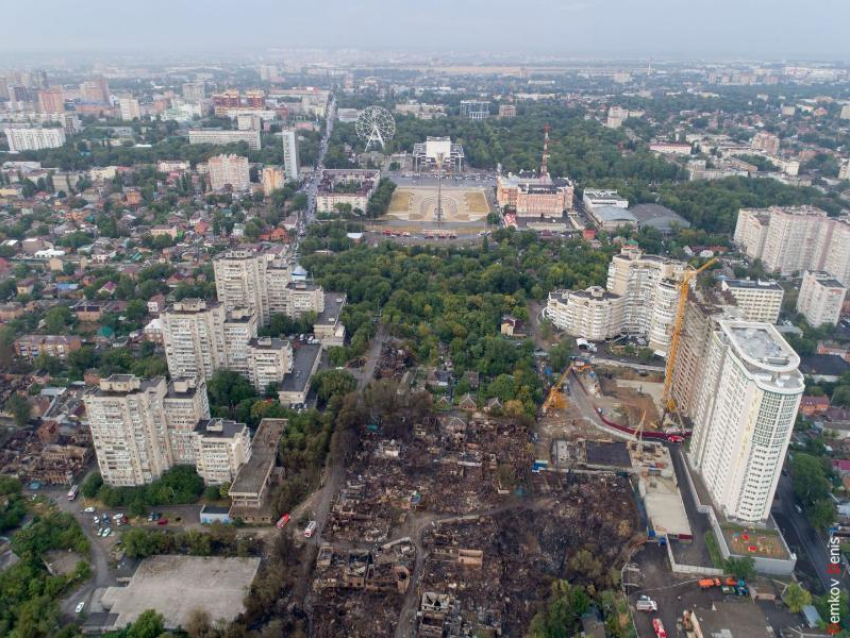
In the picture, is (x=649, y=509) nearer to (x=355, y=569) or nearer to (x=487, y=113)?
(x=355, y=569)

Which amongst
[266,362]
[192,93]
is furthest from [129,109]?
[266,362]

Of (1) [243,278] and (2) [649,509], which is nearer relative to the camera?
(2) [649,509]

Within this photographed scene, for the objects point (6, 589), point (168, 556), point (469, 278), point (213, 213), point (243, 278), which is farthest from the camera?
point (213, 213)

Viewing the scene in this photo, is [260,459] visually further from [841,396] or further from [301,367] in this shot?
[841,396]

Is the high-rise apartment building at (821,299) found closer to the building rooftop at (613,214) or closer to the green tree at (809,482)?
the green tree at (809,482)

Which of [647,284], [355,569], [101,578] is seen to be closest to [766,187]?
[647,284]

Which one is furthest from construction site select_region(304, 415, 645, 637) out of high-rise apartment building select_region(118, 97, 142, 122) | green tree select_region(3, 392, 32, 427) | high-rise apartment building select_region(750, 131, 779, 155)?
high-rise apartment building select_region(118, 97, 142, 122)
